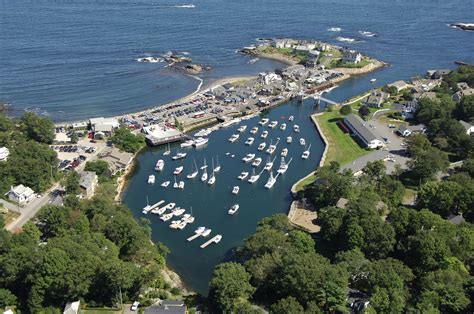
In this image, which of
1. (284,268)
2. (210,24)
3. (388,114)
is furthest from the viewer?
(210,24)

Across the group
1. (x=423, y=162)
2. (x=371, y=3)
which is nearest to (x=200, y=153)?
(x=423, y=162)

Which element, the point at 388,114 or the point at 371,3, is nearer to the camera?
the point at 388,114

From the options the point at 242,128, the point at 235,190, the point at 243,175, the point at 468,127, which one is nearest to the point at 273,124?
the point at 242,128

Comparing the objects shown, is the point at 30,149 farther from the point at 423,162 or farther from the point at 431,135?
the point at 431,135

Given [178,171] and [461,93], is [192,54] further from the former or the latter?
[461,93]

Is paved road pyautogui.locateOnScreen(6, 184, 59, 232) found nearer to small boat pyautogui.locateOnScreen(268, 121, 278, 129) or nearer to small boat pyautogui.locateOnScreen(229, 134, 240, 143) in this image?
small boat pyautogui.locateOnScreen(229, 134, 240, 143)

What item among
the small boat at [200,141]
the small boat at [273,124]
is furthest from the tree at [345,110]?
the small boat at [200,141]

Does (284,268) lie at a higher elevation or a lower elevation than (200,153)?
higher
